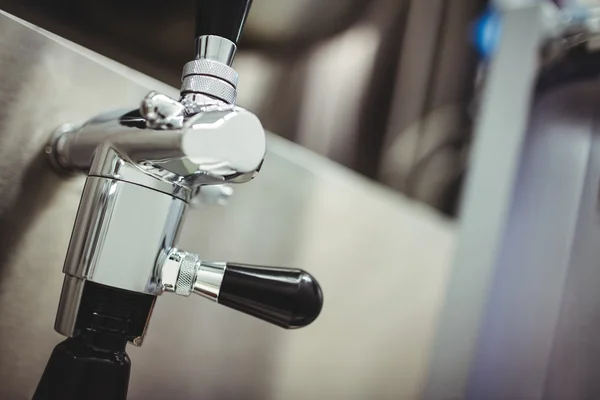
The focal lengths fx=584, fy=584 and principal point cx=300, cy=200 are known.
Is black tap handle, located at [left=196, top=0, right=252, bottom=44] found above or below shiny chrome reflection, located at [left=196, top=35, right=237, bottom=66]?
above

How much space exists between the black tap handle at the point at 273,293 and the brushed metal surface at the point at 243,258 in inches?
5.0

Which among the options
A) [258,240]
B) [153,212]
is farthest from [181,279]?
[258,240]

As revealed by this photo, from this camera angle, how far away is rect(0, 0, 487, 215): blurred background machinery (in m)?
0.39

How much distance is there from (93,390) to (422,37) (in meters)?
0.58

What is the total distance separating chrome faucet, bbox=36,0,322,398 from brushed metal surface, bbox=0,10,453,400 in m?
0.05

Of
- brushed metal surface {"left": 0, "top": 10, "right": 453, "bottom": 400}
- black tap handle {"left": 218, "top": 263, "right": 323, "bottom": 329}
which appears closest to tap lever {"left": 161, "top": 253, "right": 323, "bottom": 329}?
black tap handle {"left": 218, "top": 263, "right": 323, "bottom": 329}

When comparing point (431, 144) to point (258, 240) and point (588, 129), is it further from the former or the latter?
point (258, 240)

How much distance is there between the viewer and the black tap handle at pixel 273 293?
11.1 inches

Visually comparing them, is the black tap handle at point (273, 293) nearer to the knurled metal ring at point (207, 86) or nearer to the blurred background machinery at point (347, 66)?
the knurled metal ring at point (207, 86)

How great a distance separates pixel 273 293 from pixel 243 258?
19 centimetres

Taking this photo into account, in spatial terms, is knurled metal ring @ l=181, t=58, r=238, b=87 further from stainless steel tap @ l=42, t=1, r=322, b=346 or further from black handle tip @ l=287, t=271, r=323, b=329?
black handle tip @ l=287, t=271, r=323, b=329

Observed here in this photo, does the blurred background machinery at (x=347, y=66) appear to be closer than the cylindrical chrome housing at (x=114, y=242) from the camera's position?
No

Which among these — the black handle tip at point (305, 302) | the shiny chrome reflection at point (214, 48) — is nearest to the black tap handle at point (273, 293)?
the black handle tip at point (305, 302)

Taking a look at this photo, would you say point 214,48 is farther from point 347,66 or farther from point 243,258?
point 347,66
